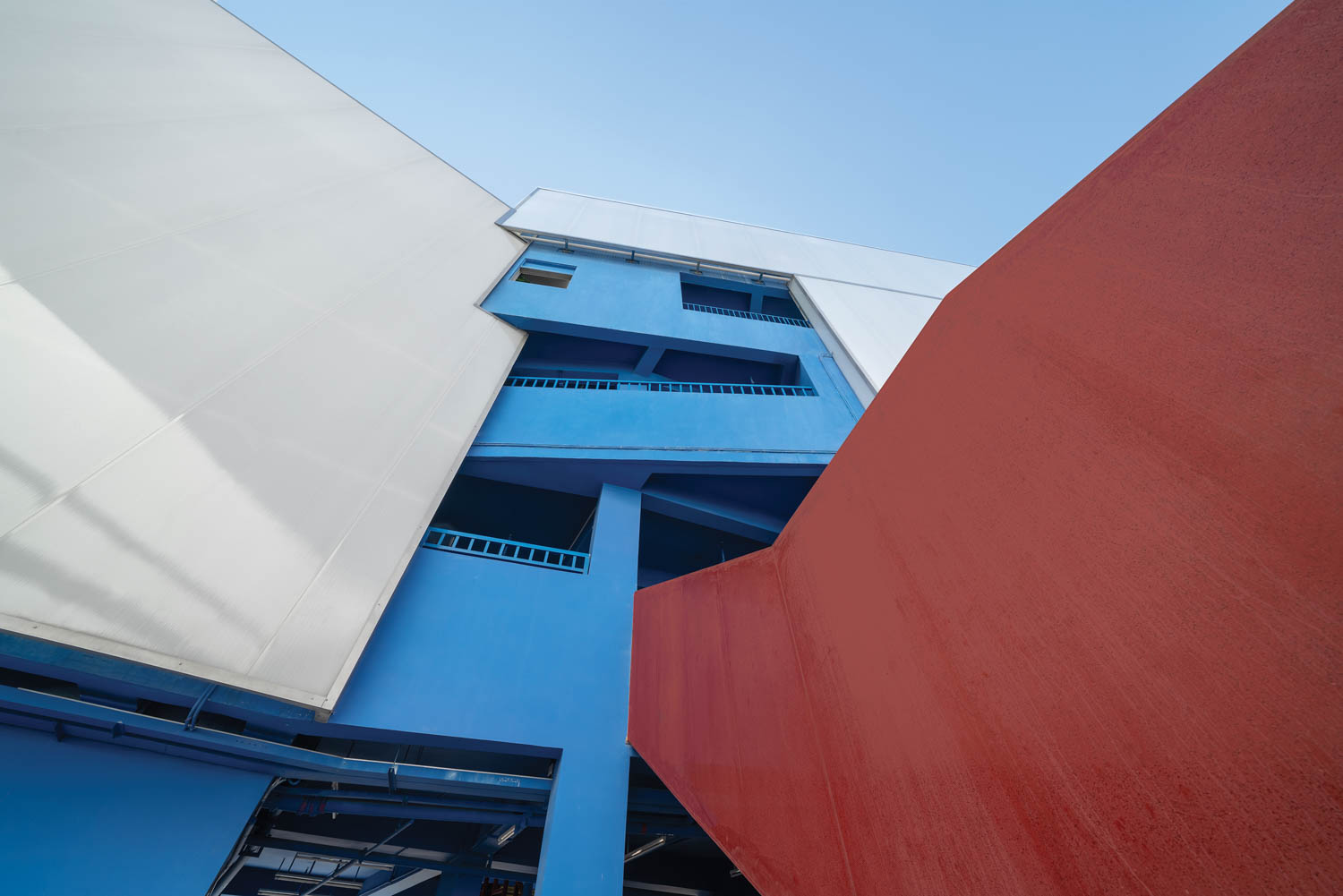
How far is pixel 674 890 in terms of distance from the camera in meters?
6.46

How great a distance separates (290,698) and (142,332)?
303 centimetres

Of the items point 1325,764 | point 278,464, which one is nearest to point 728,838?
point 1325,764

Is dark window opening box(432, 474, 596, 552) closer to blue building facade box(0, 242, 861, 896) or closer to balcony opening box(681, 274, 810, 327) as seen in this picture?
blue building facade box(0, 242, 861, 896)

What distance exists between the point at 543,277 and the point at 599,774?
8.43 metres

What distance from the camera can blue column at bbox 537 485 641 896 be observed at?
3.29m

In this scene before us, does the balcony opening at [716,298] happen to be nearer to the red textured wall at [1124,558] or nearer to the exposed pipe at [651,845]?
the red textured wall at [1124,558]

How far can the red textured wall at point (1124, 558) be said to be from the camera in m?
0.84

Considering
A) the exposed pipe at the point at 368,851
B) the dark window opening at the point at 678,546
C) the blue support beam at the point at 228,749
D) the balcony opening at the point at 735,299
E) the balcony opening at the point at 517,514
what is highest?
the balcony opening at the point at 735,299

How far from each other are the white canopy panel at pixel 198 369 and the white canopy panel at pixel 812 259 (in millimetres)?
4725

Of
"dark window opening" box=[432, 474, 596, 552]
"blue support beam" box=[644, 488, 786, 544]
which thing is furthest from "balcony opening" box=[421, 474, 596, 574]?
"blue support beam" box=[644, 488, 786, 544]

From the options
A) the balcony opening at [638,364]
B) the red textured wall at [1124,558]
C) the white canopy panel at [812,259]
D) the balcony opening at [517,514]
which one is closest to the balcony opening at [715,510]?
the balcony opening at [517,514]

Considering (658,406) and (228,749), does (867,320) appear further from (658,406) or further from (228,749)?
(228,749)

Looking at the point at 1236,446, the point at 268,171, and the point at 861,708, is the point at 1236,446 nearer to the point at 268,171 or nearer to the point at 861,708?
the point at 861,708

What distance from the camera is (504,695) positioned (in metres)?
4.02
